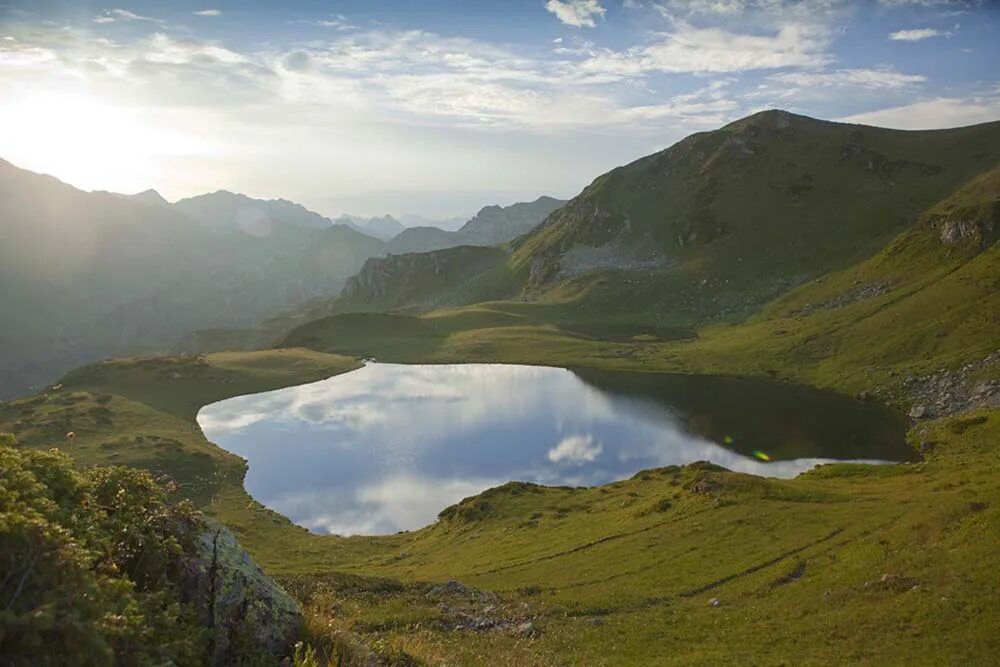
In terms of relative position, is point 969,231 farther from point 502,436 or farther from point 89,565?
point 89,565

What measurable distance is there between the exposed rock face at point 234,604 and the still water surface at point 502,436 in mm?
54726

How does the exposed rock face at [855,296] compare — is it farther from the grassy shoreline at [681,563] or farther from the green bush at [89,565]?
the green bush at [89,565]

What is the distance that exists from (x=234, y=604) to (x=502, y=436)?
3297 inches

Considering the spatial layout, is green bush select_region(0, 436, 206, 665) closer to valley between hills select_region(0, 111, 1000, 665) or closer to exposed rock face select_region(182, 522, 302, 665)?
exposed rock face select_region(182, 522, 302, 665)

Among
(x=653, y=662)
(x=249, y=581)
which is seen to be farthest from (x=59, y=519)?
(x=653, y=662)

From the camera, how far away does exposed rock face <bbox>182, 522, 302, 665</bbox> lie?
953 cm

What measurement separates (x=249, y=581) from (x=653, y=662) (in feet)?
54.8

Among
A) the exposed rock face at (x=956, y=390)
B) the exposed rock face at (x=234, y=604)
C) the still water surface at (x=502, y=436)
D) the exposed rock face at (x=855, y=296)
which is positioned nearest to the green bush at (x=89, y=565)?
the exposed rock face at (x=234, y=604)

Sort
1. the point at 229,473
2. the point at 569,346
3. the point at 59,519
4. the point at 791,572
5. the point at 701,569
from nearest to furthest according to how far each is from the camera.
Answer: the point at 59,519 < the point at 791,572 < the point at 701,569 < the point at 229,473 < the point at 569,346

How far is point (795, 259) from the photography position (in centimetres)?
19225

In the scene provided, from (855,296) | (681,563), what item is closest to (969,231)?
(855,296)

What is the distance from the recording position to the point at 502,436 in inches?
3654

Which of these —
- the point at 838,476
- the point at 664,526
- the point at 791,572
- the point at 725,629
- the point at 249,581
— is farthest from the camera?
the point at 838,476

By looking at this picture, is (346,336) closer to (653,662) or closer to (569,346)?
(569,346)
